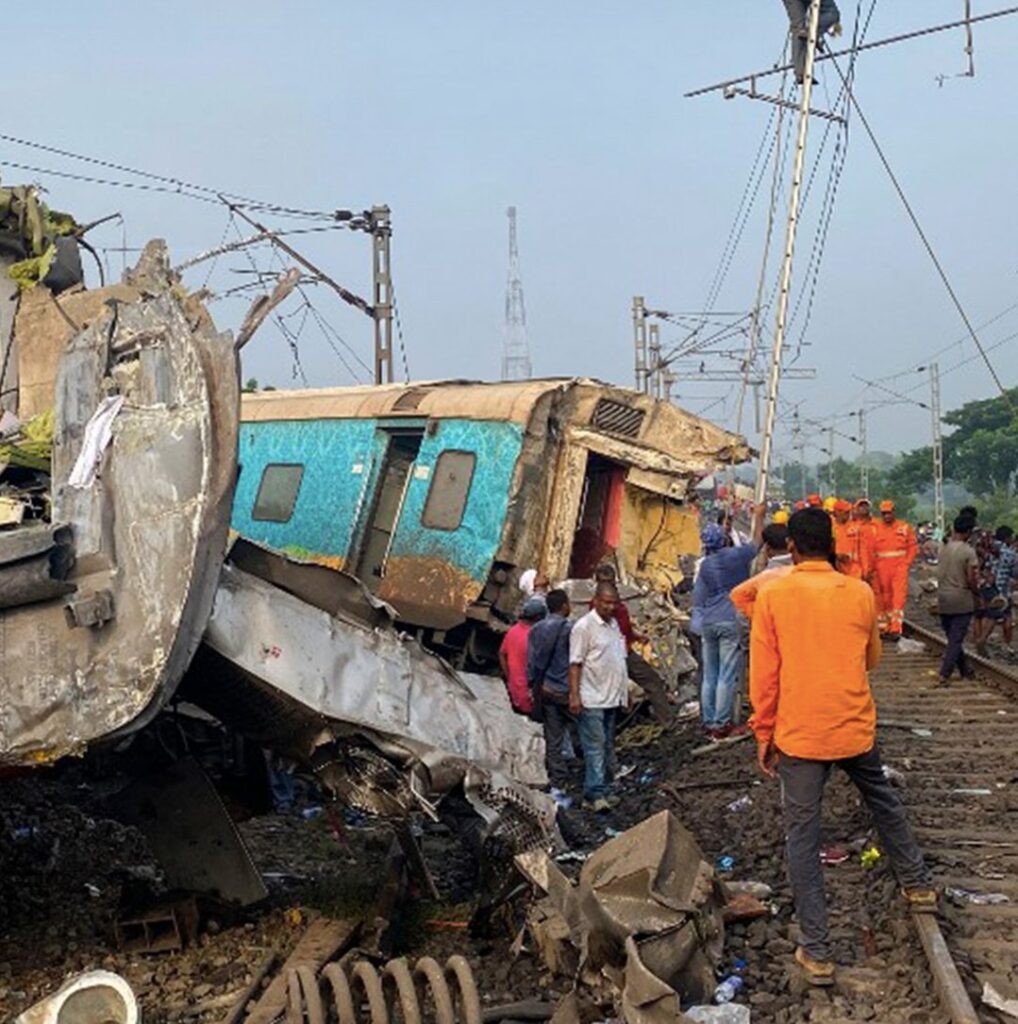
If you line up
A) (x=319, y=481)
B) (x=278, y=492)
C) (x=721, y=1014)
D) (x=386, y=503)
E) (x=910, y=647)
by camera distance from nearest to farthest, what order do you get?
1. (x=721, y=1014)
2. (x=386, y=503)
3. (x=319, y=481)
4. (x=278, y=492)
5. (x=910, y=647)

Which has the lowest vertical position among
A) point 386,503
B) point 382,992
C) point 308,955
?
point 308,955

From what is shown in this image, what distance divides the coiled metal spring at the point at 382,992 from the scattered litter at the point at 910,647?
10.5 m

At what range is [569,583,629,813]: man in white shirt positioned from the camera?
7953 millimetres

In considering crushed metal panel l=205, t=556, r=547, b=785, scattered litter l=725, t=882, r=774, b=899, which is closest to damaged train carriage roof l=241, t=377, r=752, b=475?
crushed metal panel l=205, t=556, r=547, b=785

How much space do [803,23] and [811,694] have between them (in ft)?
40.8

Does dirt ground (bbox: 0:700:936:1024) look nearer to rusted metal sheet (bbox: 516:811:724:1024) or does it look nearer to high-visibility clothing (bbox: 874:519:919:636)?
rusted metal sheet (bbox: 516:811:724:1024)

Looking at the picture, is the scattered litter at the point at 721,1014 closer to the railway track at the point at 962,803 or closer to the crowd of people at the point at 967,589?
the railway track at the point at 962,803

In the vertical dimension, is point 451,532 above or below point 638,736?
above

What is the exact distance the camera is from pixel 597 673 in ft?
26.1

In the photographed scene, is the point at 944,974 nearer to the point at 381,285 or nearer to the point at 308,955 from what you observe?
the point at 308,955

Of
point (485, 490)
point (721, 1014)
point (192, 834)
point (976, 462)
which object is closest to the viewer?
point (721, 1014)

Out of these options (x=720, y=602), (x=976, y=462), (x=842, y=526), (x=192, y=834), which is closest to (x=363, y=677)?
(x=192, y=834)

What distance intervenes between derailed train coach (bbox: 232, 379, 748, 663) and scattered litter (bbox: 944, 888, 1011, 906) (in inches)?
228

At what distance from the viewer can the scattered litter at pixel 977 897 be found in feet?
18.0
